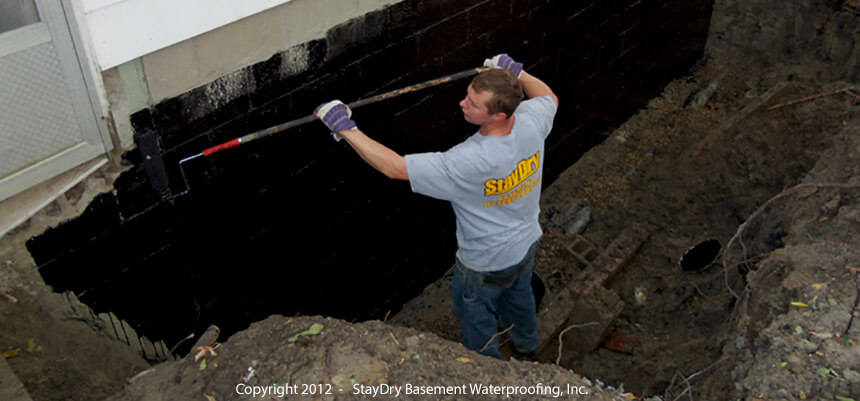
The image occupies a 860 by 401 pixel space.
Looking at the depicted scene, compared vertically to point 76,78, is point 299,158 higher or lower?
lower

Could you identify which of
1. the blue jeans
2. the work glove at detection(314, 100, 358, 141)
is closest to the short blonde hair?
the work glove at detection(314, 100, 358, 141)

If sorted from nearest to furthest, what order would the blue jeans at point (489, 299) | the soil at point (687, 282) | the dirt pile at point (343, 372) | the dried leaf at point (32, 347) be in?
the dirt pile at point (343, 372) → the soil at point (687, 282) → the dried leaf at point (32, 347) → the blue jeans at point (489, 299)

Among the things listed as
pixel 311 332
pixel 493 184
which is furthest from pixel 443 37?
pixel 311 332

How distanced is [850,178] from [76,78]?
432 cm

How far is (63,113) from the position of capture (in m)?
2.80

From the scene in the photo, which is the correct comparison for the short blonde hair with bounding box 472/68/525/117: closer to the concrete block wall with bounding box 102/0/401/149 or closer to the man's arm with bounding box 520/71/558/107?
the man's arm with bounding box 520/71/558/107

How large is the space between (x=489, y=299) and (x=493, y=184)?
835 mm

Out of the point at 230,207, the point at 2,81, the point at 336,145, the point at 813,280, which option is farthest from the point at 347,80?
the point at 813,280

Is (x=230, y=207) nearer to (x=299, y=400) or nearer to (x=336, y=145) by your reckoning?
(x=336, y=145)

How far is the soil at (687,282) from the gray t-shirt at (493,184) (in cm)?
73

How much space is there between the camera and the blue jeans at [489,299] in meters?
3.99

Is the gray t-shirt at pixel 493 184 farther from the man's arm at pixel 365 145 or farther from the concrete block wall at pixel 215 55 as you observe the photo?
the concrete block wall at pixel 215 55

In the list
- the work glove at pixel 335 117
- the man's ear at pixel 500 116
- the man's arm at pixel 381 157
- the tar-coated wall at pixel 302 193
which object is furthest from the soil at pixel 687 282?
the man's ear at pixel 500 116

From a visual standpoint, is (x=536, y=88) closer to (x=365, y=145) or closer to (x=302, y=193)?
(x=365, y=145)
